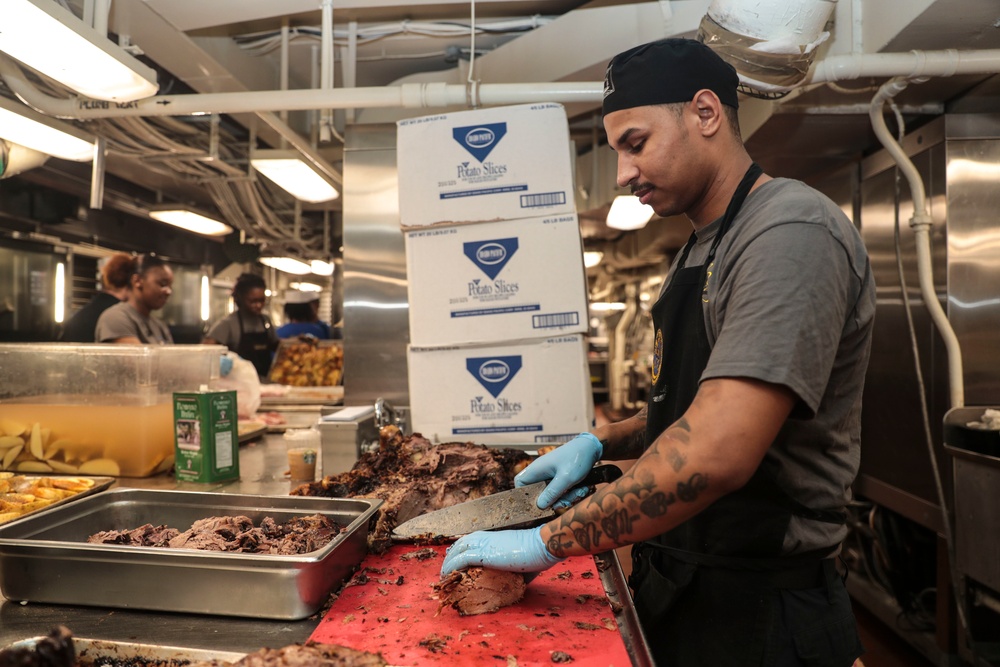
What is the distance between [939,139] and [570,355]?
2.35 meters

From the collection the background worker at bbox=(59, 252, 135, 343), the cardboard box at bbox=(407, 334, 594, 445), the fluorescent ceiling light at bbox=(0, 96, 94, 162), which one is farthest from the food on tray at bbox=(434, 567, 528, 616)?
the background worker at bbox=(59, 252, 135, 343)

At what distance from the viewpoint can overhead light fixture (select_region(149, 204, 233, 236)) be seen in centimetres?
571

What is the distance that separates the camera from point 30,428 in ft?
8.41

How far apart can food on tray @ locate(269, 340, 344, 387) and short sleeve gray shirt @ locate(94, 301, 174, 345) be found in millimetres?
1443

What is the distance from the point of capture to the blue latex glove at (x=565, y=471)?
159cm

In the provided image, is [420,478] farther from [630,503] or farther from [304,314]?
[304,314]

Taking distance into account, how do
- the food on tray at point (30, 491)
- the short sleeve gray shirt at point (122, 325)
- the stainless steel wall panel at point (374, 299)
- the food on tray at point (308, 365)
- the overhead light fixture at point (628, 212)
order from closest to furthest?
1. the food on tray at point (30, 491)
2. the stainless steel wall panel at point (374, 299)
3. the short sleeve gray shirt at point (122, 325)
4. the overhead light fixture at point (628, 212)
5. the food on tray at point (308, 365)

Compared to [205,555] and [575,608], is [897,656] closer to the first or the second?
[575,608]

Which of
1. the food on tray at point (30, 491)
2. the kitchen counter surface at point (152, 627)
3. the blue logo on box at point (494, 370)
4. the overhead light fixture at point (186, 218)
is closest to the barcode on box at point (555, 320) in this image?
the blue logo on box at point (494, 370)

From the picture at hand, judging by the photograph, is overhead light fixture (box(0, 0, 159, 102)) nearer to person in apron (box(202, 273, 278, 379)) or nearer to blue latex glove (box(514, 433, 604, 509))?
blue latex glove (box(514, 433, 604, 509))

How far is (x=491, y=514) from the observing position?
1663 mm

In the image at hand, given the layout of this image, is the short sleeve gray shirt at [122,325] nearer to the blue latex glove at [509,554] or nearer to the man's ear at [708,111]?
the blue latex glove at [509,554]

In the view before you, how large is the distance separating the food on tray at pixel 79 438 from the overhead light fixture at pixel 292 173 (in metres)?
1.93

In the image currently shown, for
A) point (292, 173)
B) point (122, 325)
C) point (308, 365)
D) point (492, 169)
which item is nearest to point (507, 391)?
point (492, 169)
